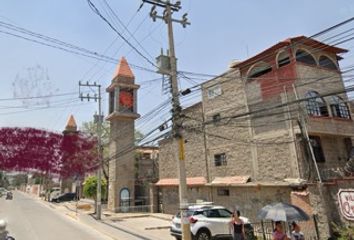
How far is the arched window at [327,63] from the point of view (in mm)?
19438

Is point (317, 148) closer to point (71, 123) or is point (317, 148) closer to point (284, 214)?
point (284, 214)

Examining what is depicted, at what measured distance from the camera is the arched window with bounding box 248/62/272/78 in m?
18.7

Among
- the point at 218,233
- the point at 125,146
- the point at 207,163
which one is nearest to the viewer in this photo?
the point at 218,233

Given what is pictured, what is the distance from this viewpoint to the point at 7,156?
1975 cm

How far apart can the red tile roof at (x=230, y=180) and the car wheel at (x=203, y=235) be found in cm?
583

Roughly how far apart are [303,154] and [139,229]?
36.6ft

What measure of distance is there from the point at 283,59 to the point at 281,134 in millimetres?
4644

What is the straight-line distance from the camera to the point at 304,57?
18219 millimetres

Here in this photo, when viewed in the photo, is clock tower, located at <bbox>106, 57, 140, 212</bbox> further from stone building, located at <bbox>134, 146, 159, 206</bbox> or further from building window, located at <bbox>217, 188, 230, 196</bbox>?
building window, located at <bbox>217, 188, 230, 196</bbox>

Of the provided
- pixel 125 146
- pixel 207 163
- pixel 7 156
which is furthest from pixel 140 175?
pixel 7 156

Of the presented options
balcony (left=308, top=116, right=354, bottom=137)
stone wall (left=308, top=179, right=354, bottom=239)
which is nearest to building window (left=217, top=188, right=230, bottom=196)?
stone wall (left=308, top=179, right=354, bottom=239)

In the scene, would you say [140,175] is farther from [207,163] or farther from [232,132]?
[232,132]

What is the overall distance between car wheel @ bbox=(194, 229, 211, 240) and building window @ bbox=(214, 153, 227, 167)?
784cm

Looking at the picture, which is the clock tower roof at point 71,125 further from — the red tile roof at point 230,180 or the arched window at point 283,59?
the arched window at point 283,59
